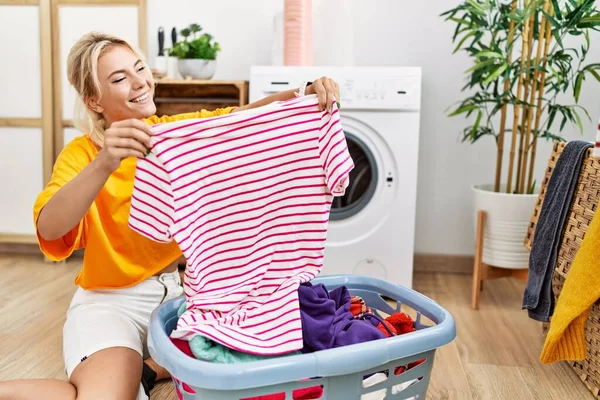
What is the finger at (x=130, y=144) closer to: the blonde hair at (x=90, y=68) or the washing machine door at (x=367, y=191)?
the blonde hair at (x=90, y=68)

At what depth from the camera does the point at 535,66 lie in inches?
78.7

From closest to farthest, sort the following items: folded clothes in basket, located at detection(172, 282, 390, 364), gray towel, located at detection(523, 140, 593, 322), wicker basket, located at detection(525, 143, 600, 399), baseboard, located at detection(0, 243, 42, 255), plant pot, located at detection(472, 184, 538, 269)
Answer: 1. folded clothes in basket, located at detection(172, 282, 390, 364)
2. wicker basket, located at detection(525, 143, 600, 399)
3. gray towel, located at detection(523, 140, 593, 322)
4. plant pot, located at detection(472, 184, 538, 269)
5. baseboard, located at detection(0, 243, 42, 255)

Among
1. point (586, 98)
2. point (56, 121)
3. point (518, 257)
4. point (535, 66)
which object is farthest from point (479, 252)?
point (56, 121)

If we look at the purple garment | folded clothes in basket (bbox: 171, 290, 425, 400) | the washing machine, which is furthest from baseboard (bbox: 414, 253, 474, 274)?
the purple garment

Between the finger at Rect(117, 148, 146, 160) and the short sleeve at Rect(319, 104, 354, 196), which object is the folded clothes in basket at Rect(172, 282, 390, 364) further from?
the finger at Rect(117, 148, 146, 160)

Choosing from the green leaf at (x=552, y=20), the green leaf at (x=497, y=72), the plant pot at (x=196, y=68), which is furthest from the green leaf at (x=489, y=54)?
the plant pot at (x=196, y=68)

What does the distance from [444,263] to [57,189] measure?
198 centimetres

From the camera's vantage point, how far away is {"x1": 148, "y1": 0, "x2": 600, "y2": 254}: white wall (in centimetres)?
261

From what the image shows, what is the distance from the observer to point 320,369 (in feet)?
3.17

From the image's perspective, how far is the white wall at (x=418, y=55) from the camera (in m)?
2.61

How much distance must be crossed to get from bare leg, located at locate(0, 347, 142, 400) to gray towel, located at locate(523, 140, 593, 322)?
113cm

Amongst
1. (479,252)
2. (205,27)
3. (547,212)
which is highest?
(205,27)

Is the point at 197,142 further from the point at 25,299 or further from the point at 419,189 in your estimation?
the point at 419,189

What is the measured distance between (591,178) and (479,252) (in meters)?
0.74
